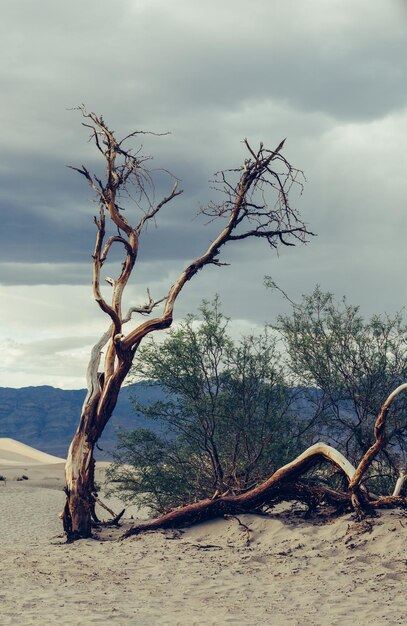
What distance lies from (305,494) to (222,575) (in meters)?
3.22

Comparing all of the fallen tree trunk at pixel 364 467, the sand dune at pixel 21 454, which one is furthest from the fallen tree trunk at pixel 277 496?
the sand dune at pixel 21 454

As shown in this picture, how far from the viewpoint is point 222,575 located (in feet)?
43.5

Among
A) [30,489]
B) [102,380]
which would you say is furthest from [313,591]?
[30,489]

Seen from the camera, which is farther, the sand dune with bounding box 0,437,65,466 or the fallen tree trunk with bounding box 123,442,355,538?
the sand dune with bounding box 0,437,65,466

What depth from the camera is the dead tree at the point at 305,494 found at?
48.6ft

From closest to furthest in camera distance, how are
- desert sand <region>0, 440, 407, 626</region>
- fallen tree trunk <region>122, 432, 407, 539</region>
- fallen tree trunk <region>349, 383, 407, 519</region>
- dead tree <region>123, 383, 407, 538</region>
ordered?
desert sand <region>0, 440, 407, 626</region>, fallen tree trunk <region>349, 383, 407, 519</region>, dead tree <region>123, 383, 407, 538</region>, fallen tree trunk <region>122, 432, 407, 539</region>

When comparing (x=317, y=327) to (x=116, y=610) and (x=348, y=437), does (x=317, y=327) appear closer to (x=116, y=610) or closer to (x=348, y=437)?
(x=348, y=437)

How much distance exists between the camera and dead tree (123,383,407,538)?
14.8m

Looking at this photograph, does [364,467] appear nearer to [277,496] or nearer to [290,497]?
[290,497]

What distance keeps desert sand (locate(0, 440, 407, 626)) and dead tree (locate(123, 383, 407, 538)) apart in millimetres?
285

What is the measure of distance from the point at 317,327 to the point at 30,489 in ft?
63.8

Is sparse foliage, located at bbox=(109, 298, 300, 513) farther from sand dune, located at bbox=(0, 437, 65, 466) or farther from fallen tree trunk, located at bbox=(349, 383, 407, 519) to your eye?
sand dune, located at bbox=(0, 437, 65, 466)

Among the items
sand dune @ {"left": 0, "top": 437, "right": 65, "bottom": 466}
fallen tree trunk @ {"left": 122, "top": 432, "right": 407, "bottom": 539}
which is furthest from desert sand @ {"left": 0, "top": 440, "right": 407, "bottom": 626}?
sand dune @ {"left": 0, "top": 437, "right": 65, "bottom": 466}

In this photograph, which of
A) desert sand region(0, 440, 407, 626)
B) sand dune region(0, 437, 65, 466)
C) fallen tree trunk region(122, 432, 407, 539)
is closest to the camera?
desert sand region(0, 440, 407, 626)
